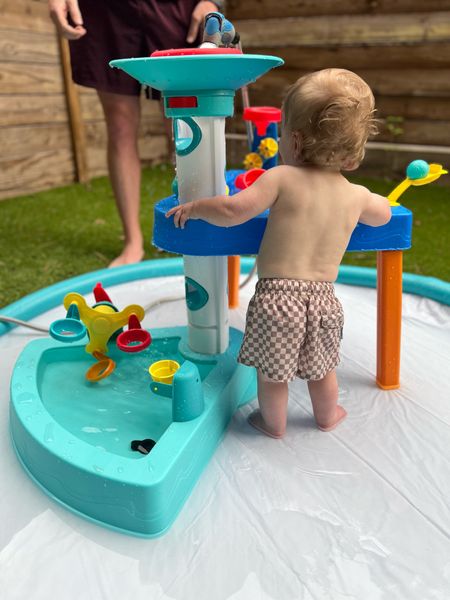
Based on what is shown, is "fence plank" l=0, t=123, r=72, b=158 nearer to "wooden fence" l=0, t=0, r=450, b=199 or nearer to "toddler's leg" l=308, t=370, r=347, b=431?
"wooden fence" l=0, t=0, r=450, b=199

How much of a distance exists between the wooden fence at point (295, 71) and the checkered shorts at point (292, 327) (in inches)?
81.4

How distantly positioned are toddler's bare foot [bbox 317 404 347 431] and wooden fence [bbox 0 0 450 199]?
2120 millimetres

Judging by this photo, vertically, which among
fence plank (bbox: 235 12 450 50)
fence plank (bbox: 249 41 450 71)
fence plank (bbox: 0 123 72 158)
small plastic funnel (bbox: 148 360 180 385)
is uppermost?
fence plank (bbox: 235 12 450 50)

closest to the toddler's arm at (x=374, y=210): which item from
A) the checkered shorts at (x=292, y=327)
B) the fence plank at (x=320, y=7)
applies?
the checkered shorts at (x=292, y=327)

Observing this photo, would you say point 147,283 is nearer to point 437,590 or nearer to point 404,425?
point 404,425

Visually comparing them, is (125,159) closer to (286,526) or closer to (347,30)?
(286,526)

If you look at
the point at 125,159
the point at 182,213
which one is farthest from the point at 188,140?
the point at 125,159

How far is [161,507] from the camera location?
25.6 inches

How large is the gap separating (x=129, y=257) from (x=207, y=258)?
763mm

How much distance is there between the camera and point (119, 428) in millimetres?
813

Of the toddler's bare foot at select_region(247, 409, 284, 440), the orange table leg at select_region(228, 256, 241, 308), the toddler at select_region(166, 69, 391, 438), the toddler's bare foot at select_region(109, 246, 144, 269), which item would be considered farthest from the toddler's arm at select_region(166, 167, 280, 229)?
the toddler's bare foot at select_region(109, 246, 144, 269)

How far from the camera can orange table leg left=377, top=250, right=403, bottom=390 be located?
89 centimetres

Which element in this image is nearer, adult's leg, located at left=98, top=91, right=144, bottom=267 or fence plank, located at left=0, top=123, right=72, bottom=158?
adult's leg, located at left=98, top=91, right=144, bottom=267

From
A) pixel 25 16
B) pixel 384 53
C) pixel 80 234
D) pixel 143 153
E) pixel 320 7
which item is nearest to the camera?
pixel 80 234
